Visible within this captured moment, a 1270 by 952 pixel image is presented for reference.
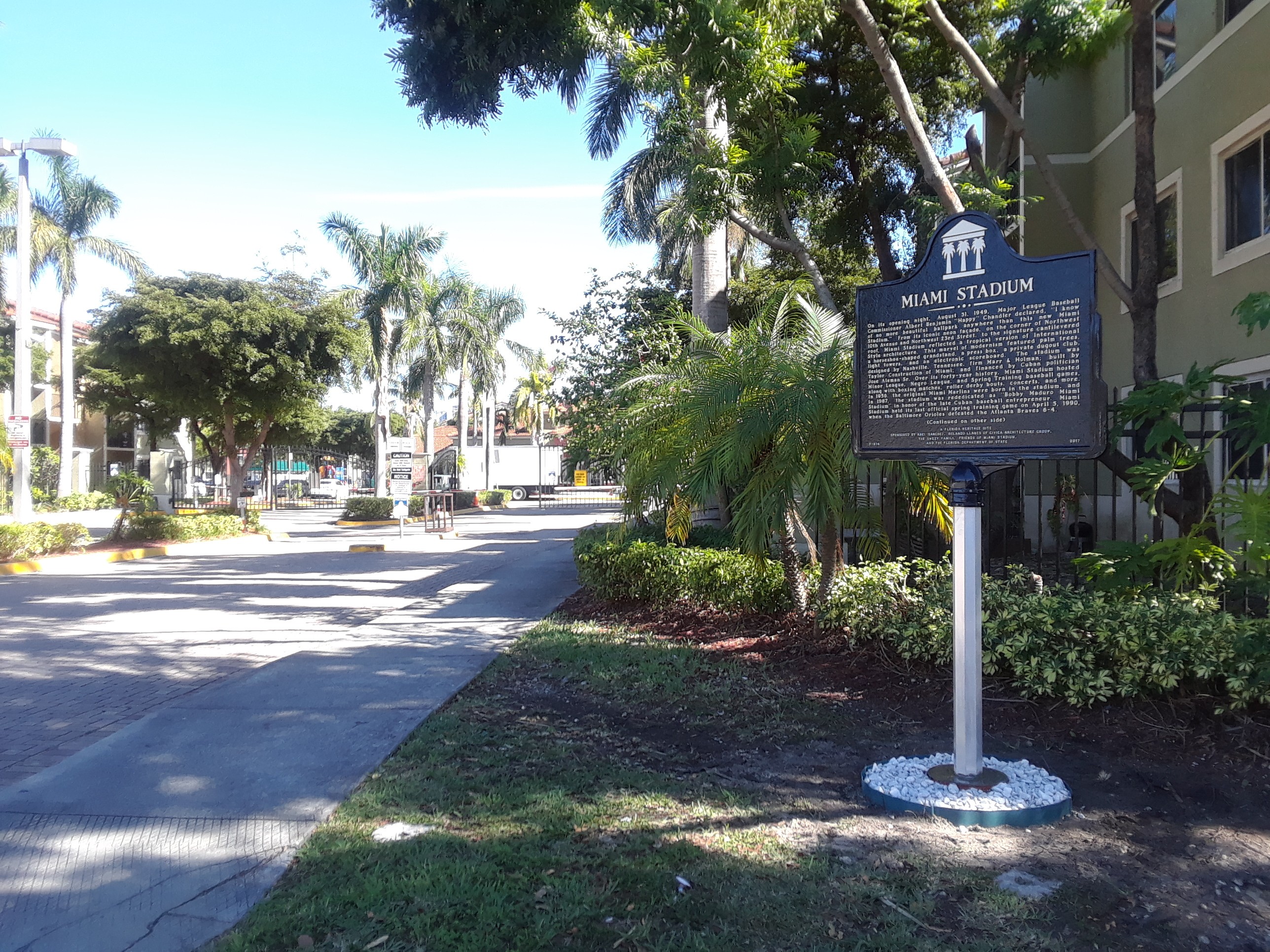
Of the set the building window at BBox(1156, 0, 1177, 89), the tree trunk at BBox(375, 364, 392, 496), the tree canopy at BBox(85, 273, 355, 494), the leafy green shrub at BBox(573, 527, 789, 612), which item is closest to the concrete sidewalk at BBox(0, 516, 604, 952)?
the leafy green shrub at BBox(573, 527, 789, 612)

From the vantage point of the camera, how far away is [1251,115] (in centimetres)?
935

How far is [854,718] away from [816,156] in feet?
21.7

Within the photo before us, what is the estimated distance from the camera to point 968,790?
4453 millimetres

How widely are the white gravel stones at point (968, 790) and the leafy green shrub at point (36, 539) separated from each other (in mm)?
17518

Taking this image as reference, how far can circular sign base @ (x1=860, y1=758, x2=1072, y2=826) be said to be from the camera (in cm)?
423

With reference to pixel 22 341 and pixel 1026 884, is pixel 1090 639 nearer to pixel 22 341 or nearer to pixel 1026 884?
pixel 1026 884

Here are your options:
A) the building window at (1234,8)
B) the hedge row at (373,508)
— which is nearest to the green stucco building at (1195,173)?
the building window at (1234,8)

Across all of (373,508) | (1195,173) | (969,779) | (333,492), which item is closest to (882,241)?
(1195,173)

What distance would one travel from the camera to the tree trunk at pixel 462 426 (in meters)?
40.7

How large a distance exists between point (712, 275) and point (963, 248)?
7.11m

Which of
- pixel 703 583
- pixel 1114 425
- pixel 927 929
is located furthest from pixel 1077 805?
pixel 703 583

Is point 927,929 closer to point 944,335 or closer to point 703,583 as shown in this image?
point 944,335

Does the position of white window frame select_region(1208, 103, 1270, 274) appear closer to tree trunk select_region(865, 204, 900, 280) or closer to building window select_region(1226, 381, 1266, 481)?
building window select_region(1226, 381, 1266, 481)

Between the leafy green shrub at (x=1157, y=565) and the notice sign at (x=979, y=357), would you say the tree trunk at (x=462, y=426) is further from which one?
the notice sign at (x=979, y=357)
